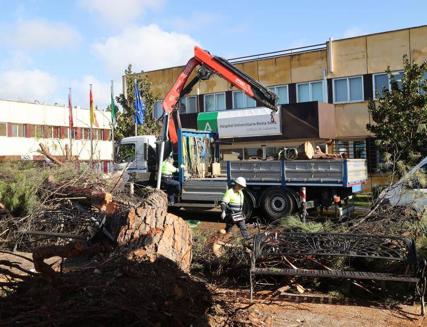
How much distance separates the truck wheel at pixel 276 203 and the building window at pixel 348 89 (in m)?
12.5

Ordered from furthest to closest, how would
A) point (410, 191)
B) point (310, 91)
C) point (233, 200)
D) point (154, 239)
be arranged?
1. point (310, 91)
2. point (233, 200)
3. point (410, 191)
4. point (154, 239)

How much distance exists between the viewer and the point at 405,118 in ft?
53.5

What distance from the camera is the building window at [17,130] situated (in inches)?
1710

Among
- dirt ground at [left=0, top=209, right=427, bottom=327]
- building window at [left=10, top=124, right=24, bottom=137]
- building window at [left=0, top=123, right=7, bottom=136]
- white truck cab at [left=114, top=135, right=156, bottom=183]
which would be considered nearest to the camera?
dirt ground at [left=0, top=209, right=427, bottom=327]

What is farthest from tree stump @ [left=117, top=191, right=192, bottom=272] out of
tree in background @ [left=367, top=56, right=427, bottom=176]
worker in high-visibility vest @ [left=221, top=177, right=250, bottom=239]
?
tree in background @ [left=367, top=56, right=427, bottom=176]

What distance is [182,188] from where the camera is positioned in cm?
1500

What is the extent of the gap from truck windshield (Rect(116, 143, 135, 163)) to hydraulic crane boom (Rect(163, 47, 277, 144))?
5.39 feet

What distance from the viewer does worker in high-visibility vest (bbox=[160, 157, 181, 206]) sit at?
14914 mm

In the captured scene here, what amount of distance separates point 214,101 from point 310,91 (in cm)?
573

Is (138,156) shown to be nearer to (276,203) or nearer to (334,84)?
(276,203)

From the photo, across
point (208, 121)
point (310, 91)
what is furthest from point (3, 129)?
point (310, 91)

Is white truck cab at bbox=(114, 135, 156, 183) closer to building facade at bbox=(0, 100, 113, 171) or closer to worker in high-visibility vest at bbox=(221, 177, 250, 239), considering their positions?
worker in high-visibility vest at bbox=(221, 177, 250, 239)

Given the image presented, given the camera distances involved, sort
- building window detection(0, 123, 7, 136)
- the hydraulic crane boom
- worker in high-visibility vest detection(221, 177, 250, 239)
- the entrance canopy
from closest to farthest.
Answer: worker in high-visibility vest detection(221, 177, 250, 239) < the hydraulic crane boom < the entrance canopy < building window detection(0, 123, 7, 136)

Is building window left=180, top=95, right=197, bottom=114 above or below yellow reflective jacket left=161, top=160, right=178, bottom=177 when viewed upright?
above
